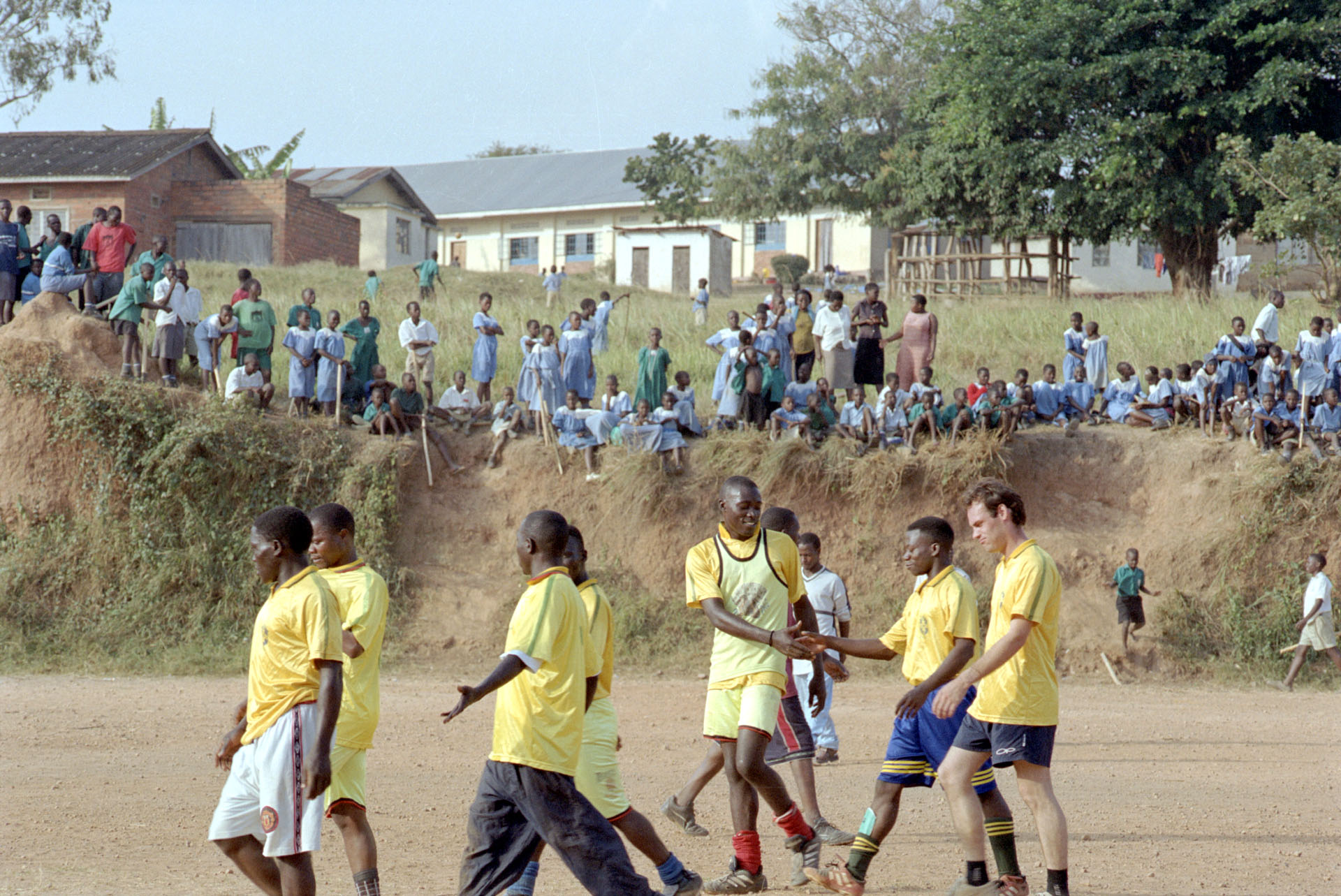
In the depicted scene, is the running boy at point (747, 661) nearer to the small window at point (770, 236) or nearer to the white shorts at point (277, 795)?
the white shorts at point (277, 795)

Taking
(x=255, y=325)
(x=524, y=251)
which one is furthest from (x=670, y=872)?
(x=524, y=251)

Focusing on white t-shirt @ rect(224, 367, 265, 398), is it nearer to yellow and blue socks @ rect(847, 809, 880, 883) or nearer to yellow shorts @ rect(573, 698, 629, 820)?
yellow shorts @ rect(573, 698, 629, 820)

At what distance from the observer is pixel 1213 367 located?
53.0ft

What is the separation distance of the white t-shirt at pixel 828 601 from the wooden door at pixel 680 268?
2929 cm

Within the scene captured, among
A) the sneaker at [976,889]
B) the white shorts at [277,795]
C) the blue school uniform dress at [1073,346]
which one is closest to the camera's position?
the white shorts at [277,795]

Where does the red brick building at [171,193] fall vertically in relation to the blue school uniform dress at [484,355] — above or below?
above

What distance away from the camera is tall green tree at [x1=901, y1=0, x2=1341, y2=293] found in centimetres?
2405

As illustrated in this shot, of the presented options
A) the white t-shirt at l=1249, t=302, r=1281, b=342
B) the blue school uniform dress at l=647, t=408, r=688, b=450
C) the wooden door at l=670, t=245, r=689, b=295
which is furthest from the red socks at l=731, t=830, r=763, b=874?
the wooden door at l=670, t=245, r=689, b=295

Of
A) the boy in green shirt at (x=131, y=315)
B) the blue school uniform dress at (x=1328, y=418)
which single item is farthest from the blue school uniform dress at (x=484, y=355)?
the blue school uniform dress at (x=1328, y=418)

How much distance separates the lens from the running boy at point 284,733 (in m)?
4.45

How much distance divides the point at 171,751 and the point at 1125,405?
12.6 metres

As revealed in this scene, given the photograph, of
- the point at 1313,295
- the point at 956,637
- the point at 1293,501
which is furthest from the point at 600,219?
the point at 956,637

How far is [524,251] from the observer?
1850 inches

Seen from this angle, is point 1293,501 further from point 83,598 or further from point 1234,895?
point 83,598
